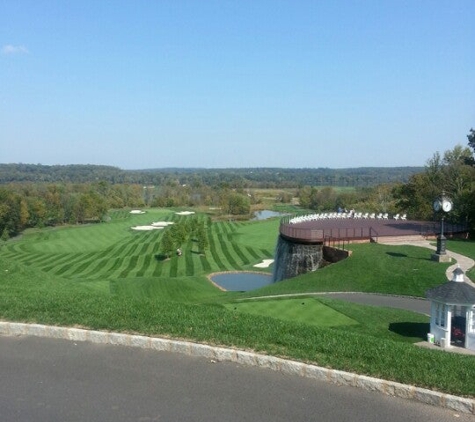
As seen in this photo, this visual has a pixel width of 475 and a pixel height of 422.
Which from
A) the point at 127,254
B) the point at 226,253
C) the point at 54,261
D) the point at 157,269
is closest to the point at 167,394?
the point at 157,269

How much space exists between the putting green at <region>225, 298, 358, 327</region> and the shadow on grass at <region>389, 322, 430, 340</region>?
99 cm

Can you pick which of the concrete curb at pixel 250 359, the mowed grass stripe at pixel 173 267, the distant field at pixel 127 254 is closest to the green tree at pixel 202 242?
the distant field at pixel 127 254

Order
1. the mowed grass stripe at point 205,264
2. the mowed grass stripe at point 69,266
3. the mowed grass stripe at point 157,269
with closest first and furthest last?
the mowed grass stripe at point 157,269 → the mowed grass stripe at point 205,264 → the mowed grass stripe at point 69,266

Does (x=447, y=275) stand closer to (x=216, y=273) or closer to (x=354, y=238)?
(x=354, y=238)

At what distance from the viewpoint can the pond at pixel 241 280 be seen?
3434cm

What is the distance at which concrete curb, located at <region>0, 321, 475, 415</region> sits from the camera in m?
6.06

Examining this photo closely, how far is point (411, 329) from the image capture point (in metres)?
12.5

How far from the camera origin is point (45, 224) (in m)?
102

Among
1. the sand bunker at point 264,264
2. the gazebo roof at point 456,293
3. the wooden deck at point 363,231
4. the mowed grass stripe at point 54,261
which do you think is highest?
the gazebo roof at point 456,293

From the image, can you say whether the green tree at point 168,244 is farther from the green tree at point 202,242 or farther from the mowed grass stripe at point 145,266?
the green tree at point 202,242

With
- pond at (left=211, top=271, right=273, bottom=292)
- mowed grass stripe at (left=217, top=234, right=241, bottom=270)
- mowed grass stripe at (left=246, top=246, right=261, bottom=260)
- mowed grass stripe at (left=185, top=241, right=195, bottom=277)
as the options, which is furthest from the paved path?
mowed grass stripe at (left=246, top=246, right=261, bottom=260)

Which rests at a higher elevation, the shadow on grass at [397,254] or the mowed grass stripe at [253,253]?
the shadow on grass at [397,254]

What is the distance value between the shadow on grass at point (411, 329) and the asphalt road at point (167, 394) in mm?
6193

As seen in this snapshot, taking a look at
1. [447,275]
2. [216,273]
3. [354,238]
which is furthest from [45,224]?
[447,275]
